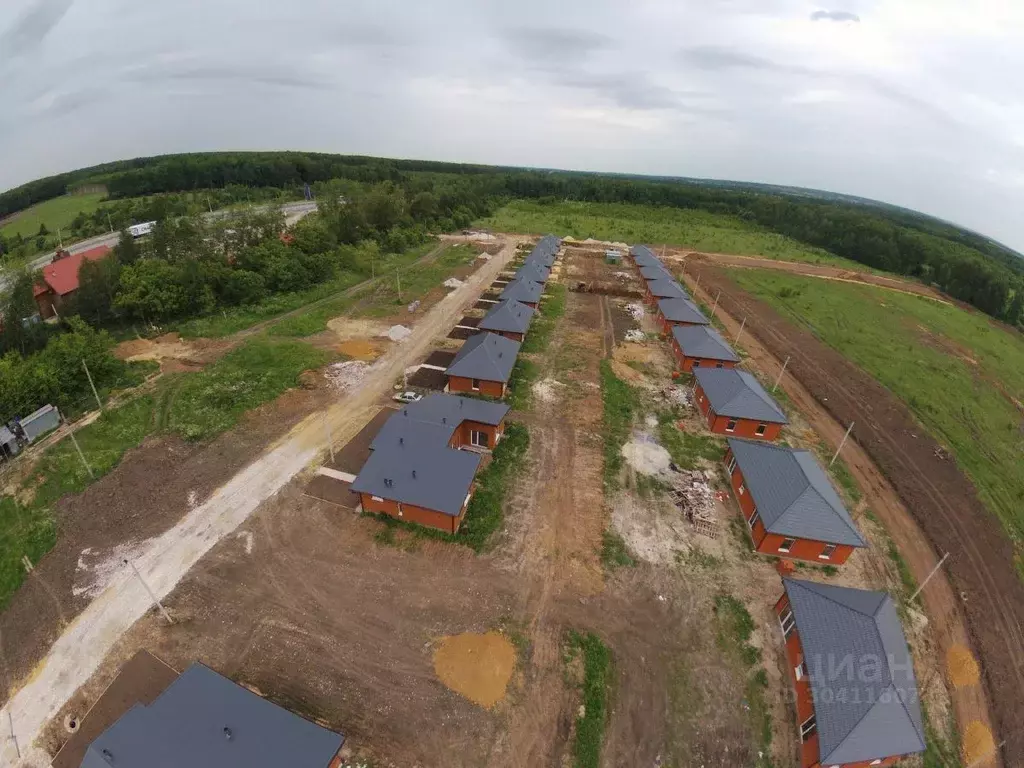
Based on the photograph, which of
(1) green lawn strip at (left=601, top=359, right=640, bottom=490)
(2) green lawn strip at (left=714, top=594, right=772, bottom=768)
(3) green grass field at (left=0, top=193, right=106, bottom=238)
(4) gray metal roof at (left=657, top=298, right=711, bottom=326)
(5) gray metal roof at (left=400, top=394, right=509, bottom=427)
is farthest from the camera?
(3) green grass field at (left=0, top=193, right=106, bottom=238)

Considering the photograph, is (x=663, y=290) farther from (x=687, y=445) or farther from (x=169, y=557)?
(x=169, y=557)

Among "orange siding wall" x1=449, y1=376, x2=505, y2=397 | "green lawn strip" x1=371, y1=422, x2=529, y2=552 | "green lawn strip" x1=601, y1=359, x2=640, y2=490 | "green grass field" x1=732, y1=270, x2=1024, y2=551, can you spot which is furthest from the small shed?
"green grass field" x1=732, y1=270, x2=1024, y2=551

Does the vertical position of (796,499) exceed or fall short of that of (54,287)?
it falls short

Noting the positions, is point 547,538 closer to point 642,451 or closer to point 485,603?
point 485,603

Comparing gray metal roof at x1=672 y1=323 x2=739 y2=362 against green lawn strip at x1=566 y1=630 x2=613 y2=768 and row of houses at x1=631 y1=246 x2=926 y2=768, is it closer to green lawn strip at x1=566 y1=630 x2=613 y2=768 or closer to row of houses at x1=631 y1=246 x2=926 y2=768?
row of houses at x1=631 y1=246 x2=926 y2=768

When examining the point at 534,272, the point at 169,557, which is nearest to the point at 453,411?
the point at 169,557

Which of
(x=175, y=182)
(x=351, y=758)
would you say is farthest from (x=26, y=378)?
(x=175, y=182)
